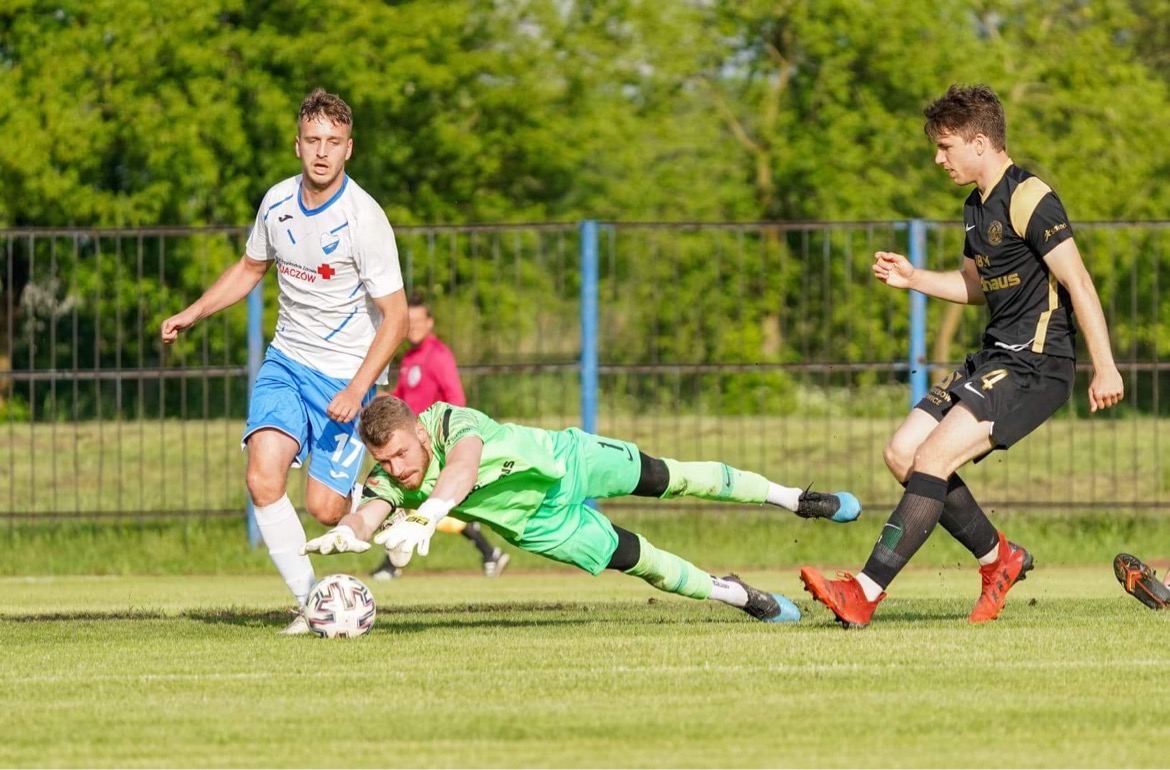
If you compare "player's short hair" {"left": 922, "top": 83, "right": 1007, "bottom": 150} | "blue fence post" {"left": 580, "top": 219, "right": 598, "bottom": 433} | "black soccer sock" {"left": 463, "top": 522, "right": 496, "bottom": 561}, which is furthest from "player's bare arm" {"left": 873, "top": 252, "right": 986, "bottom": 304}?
"blue fence post" {"left": 580, "top": 219, "right": 598, "bottom": 433}

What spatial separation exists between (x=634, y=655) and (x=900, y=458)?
1.81 m

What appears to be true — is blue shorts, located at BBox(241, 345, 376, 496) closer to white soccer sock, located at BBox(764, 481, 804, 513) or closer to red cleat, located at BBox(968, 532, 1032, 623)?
white soccer sock, located at BBox(764, 481, 804, 513)

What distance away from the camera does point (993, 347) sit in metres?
8.38

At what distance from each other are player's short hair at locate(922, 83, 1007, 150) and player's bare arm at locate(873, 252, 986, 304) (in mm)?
655

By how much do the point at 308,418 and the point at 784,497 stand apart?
7.59 ft

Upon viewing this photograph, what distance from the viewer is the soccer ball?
8086 mm

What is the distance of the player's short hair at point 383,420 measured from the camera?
7.54 m

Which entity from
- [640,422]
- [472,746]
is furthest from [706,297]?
[472,746]

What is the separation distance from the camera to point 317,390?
8820 millimetres

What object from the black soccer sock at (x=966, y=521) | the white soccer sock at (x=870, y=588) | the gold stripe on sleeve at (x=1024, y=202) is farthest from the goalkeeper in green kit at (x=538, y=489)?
the gold stripe on sleeve at (x=1024, y=202)

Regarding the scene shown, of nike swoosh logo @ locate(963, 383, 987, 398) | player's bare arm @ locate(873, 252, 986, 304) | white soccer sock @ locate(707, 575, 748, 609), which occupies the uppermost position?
player's bare arm @ locate(873, 252, 986, 304)

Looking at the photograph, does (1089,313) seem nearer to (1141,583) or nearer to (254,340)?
(1141,583)

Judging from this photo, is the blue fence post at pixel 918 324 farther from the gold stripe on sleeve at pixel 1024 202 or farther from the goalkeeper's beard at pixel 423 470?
the goalkeeper's beard at pixel 423 470

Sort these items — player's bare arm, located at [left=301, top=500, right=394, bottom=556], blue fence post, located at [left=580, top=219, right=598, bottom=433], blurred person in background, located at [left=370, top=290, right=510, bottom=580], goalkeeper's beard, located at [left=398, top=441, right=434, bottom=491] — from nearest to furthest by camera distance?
player's bare arm, located at [left=301, top=500, right=394, bottom=556] < goalkeeper's beard, located at [left=398, top=441, right=434, bottom=491] < blurred person in background, located at [left=370, top=290, right=510, bottom=580] < blue fence post, located at [left=580, top=219, right=598, bottom=433]
